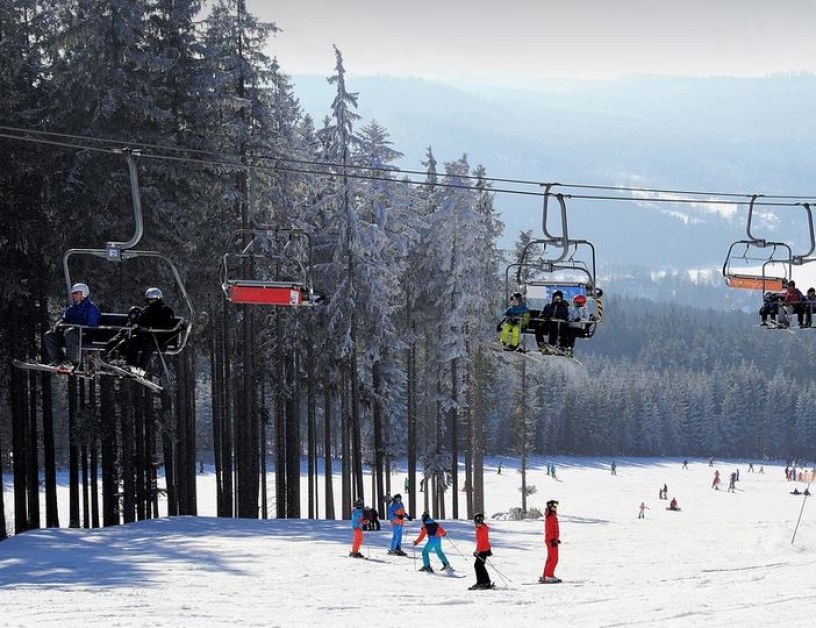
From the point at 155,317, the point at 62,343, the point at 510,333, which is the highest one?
the point at 155,317

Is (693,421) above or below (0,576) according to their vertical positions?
below

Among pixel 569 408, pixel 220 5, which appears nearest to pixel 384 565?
pixel 220 5

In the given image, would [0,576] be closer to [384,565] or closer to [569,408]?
[384,565]

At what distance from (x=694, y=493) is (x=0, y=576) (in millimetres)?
69260

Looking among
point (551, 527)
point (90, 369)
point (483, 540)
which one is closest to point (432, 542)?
point (483, 540)

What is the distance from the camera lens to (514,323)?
2366 centimetres

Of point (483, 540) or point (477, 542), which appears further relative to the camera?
point (483, 540)

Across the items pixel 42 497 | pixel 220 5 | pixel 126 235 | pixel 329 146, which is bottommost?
pixel 42 497

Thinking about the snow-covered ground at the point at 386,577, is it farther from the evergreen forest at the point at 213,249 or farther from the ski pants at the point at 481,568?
the evergreen forest at the point at 213,249

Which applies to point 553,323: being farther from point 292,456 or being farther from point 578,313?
point 292,456

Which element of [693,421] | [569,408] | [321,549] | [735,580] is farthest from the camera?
[693,421]

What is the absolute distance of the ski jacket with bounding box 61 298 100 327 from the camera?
61.0ft

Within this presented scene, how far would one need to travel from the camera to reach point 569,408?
148125 mm

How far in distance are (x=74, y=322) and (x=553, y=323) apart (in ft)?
30.5
